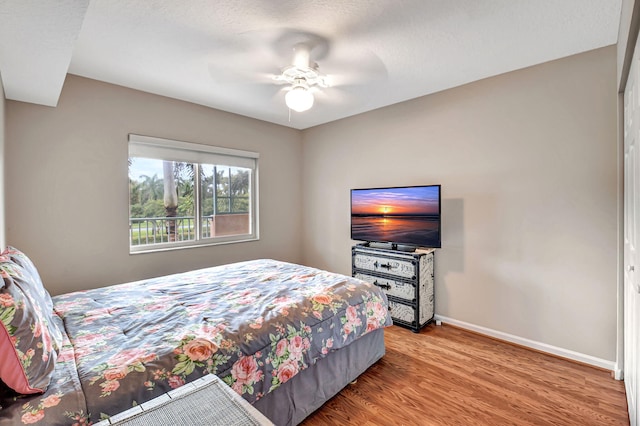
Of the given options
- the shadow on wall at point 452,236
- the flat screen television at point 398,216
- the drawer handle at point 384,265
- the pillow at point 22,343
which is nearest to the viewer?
the pillow at point 22,343

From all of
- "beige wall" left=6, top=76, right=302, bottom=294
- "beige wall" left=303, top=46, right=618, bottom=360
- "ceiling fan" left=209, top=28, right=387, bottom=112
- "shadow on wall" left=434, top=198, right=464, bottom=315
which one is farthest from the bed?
"ceiling fan" left=209, top=28, right=387, bottom=112

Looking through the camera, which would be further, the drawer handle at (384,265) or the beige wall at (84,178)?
the drawer handle at (384,265)

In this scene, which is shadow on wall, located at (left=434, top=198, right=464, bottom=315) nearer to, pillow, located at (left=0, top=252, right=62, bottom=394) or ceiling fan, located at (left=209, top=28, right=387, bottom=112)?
ceiling fan, located at (left=209, top=28, right=387, bottom=112)

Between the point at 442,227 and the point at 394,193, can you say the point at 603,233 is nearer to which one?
the point at 442,227

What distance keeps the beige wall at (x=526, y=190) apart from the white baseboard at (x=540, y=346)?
43 mm

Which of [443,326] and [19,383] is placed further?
[443,326]

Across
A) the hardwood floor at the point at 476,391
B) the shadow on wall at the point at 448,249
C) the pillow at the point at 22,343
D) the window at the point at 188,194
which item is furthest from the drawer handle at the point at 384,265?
the pillow at the point at 22,343

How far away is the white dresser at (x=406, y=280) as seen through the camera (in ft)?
9.93

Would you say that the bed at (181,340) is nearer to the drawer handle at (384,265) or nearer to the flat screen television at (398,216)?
the drawer handle at (384,265)

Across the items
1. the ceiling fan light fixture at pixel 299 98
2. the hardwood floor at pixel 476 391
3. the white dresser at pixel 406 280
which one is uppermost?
the ceiling fan light fixture at pixel 299 98

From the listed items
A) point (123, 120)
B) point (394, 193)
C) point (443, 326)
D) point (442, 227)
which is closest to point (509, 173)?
point (442, 227)

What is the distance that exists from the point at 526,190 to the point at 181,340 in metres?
2.93

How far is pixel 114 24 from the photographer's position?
197 cm

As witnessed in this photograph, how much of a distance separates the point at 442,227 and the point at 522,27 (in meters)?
1.86
